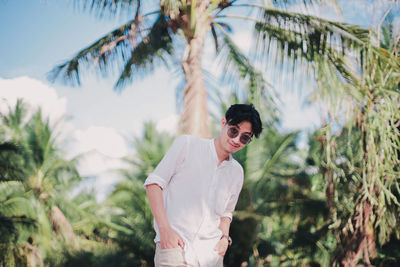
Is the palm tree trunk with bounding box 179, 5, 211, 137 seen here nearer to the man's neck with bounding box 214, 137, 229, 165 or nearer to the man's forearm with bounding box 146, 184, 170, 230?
the man's neck with bounding box 214, 137, 229, 165

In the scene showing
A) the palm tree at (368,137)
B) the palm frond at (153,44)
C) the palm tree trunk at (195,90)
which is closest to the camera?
the palm tree at (368,137)

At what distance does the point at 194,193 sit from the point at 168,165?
188 millimetres

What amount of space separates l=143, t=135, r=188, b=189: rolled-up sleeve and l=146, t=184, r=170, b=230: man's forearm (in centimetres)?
3

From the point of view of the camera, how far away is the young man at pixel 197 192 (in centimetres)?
185

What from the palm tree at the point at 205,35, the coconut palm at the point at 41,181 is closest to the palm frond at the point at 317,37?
the palm tree at the point at 205,35

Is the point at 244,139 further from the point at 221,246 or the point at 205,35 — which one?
the point at 205,35

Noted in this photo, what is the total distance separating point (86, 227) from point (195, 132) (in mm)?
14388

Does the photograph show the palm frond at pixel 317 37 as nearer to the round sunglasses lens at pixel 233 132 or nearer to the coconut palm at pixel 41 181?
the round sunglasses lens at pixel 233 132

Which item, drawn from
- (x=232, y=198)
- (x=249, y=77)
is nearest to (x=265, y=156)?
(x=249, y=77)

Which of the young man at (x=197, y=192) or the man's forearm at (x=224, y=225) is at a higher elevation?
the young man at (x=197, y=192)

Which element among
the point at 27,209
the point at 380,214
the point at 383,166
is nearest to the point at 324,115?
the point at 383,166

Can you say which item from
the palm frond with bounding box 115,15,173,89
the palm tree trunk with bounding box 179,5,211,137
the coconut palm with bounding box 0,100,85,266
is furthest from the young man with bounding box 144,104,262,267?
the coconut palm with bounding box 0,100,85,266

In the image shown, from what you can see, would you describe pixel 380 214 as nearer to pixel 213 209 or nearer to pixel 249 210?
pixel 213 209

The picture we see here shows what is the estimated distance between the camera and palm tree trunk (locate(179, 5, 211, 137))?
208 inches
